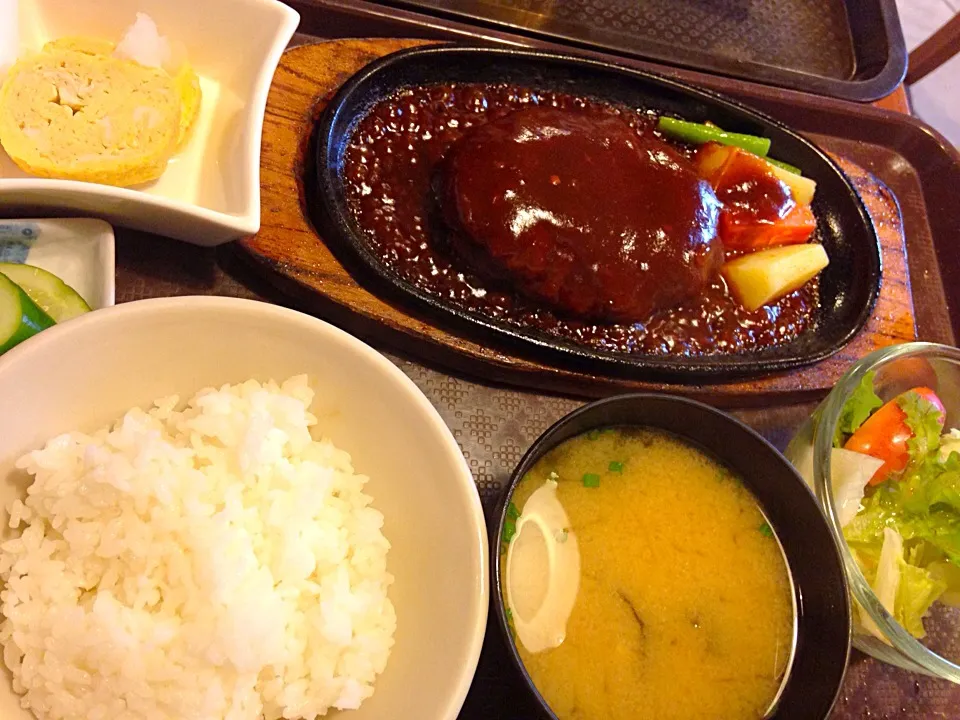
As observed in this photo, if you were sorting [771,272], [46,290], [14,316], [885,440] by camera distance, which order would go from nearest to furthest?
[14,316], [46,290], [885,440], [771,272]

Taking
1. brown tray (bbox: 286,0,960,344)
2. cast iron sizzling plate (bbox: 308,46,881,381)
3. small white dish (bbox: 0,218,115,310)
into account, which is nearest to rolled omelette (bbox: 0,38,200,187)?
small white dish (bbox: 0,218,115,310)

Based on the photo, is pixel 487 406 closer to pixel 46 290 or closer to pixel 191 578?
pixel 191 578

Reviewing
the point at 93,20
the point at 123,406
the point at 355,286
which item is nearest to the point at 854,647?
the point at 355,286

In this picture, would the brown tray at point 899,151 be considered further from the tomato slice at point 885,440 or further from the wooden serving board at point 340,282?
the tomato slice at point 885,440

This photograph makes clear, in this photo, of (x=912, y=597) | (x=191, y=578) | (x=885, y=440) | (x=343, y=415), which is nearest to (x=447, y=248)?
(x=343, y=415)

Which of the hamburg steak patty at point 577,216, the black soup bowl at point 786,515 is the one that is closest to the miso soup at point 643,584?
the black soup bowl at point 786,515

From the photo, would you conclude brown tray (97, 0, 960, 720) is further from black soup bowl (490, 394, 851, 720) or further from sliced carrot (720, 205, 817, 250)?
sliced carrot (720, 205, 817, 250)
